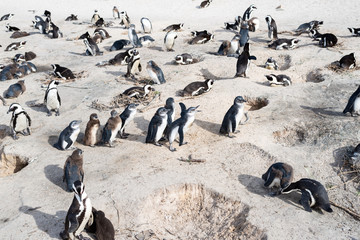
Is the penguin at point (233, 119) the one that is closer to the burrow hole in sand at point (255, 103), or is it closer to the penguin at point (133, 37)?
the burrow hole in sand at point (255, 103)

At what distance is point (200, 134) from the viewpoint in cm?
678

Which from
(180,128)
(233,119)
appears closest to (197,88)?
(233,119)

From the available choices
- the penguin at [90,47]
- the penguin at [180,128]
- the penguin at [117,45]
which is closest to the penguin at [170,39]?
the penguin at [117,45]

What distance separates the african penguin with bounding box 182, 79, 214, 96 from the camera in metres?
8.06

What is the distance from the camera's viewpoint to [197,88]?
317 inches

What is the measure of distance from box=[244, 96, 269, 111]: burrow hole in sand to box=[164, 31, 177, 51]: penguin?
16.3ft

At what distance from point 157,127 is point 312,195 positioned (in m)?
2.93

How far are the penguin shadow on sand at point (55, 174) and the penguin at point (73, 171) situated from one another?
0.24 metres

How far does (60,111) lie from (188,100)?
10.2ft

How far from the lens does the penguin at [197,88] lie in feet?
26.5

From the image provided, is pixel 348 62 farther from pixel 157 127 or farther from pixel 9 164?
pixel 9 164

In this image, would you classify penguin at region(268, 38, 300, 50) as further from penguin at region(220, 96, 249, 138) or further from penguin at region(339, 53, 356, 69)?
penguin at region(220, 96, 249, 138)

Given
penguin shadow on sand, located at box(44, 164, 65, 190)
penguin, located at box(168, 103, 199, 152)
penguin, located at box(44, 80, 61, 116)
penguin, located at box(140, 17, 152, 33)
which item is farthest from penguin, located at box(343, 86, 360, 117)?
penguin, located at box(140, 17, 152, 33)

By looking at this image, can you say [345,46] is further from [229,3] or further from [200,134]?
[229,3]
